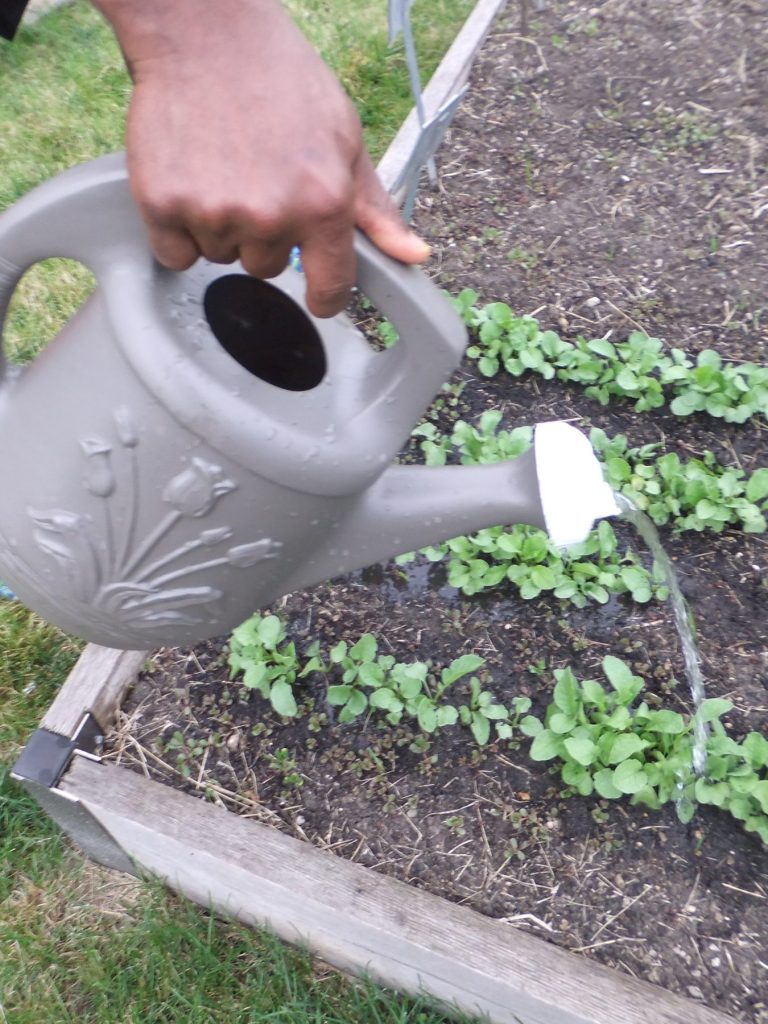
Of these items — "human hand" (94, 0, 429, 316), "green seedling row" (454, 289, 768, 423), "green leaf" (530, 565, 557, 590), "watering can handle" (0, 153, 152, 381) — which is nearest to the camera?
"human hand" (94, 0, 429, 316)

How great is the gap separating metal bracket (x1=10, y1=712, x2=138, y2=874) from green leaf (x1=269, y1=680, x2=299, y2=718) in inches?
11.0

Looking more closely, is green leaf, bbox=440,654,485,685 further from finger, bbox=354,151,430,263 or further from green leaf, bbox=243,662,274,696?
finger, bbox=354,151,430,263

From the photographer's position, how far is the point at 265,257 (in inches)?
23.4

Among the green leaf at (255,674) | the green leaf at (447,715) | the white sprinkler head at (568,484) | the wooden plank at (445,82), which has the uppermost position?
the white sprinkler head at (568,484)

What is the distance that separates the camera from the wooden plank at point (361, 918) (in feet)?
3.37

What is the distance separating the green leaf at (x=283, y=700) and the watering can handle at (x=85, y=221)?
2.47ft

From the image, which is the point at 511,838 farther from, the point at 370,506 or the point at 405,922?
the point at 370,506

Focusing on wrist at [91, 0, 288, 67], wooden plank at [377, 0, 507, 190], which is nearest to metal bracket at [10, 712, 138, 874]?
wrist at [91, 0, 288, 67]

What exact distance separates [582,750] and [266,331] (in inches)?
28.7

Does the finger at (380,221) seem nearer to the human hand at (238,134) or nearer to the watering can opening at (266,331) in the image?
the human hand at (238,134)

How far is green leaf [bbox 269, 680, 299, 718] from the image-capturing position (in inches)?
49.8

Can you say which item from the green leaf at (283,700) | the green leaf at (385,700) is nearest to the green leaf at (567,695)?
the green leaf at (385,700)

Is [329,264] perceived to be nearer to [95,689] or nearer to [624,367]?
[95,689]

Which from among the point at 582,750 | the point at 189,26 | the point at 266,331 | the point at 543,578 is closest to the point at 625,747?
the point at 582,750
